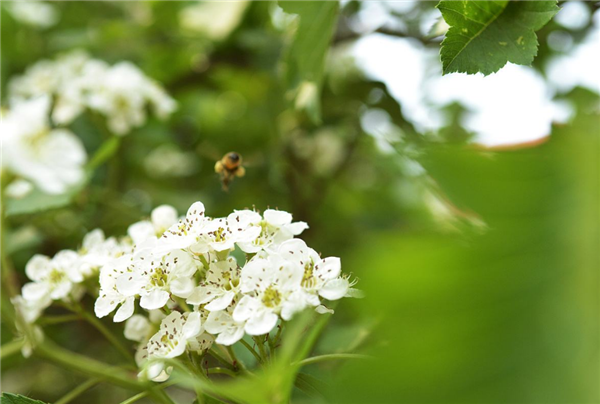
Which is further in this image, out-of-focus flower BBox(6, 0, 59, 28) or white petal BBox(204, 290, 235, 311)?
out-of-focus flower BBox(6, 0, 59, 28)

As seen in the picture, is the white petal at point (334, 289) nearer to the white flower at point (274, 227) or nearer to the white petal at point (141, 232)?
the white flower at point (274, 227)

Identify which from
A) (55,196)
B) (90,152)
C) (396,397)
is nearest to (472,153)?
(396,397)

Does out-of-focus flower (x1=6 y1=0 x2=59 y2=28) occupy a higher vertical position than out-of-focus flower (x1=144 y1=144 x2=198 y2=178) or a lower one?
higher

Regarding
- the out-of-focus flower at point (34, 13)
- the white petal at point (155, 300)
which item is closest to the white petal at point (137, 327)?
the white petal at point (155, 300)

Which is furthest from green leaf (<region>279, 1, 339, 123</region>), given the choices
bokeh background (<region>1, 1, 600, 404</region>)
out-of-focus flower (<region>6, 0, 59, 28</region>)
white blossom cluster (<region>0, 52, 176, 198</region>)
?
out-of-focus flower (<region>6, 0, 59, 28</region>)

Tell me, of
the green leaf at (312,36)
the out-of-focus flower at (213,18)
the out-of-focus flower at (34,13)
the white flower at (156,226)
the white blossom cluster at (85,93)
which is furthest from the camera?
the out-of-focus flower at (34,13)

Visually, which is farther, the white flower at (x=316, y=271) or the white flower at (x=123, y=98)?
the white flower at (x=123, y=98)

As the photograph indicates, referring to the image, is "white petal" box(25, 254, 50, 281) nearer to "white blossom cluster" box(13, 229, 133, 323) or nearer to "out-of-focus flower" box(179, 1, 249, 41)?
"white blossom cluster" box(13, 229, 133, 323)

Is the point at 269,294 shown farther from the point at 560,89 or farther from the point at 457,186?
the point at 560,89
